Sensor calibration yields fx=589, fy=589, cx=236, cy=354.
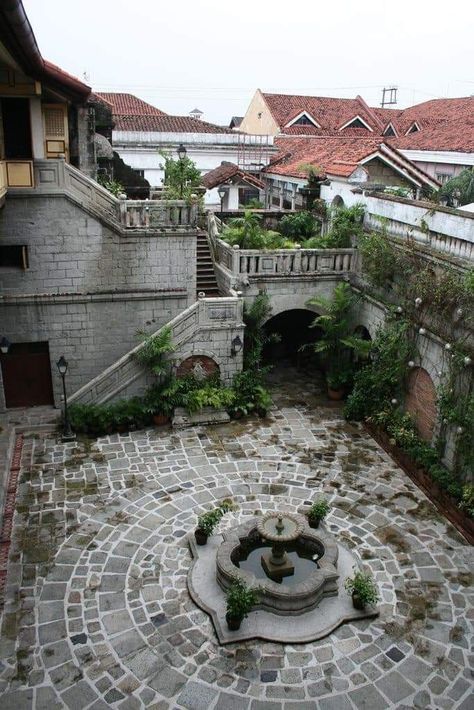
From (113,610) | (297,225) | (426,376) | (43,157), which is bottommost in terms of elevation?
(113,610)

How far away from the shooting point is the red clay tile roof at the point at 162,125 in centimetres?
2864

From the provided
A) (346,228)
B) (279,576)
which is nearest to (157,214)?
(346,228)

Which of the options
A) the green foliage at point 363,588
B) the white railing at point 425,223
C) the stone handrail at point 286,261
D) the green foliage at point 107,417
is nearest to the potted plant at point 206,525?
the green foliage at point 363,588

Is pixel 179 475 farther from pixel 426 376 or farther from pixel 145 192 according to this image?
pixel 145 192

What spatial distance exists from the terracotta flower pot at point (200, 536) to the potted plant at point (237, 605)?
1876 mm

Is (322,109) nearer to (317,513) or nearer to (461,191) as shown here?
(461,191)

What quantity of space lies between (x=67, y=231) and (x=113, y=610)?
9.77 m

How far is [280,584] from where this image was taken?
10031 millimetres

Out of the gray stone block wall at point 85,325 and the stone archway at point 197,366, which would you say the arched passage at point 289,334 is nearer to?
the stone archway at point 197,366

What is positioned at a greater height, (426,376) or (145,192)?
(145,192)

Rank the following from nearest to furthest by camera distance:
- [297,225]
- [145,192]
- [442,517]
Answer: [442,517] → [297,225] → [145,192]

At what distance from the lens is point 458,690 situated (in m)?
8.57

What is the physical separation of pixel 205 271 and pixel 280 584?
11787 millimetres

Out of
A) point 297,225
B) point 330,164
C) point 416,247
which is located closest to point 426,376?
point 416,247
